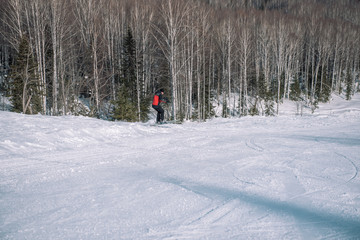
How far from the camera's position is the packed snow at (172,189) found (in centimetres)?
214

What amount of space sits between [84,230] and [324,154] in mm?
5321

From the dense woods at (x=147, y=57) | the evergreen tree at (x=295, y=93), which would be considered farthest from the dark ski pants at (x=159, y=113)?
the evergreen tree at (x=295, y=93)

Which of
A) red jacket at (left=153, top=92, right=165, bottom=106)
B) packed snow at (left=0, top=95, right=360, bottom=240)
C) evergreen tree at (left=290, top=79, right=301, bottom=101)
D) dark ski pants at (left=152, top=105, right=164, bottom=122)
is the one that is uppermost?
evergreen tree at (left=290, top=79, right=301, bottom=101)

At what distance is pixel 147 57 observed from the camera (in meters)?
23.9

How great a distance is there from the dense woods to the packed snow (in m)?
7.60

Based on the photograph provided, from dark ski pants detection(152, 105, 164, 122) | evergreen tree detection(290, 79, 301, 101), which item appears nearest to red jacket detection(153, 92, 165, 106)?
dark ski pants detection(152, 105, 164, 122)

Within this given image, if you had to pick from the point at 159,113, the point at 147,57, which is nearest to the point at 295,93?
the point at 147,57

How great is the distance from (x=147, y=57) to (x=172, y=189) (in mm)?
22625

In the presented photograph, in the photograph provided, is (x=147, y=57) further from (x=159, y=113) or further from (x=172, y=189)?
(x=172, y=189)

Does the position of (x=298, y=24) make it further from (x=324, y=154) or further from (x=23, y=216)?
(x=23, y=216)

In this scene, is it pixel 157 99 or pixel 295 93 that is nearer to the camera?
pixel 157 99

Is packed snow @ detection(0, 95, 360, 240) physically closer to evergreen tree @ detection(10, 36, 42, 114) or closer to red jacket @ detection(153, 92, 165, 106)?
red jacket @ detection(153, 92, 165, 106)

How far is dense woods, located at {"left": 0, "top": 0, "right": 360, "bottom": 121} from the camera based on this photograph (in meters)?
14.2

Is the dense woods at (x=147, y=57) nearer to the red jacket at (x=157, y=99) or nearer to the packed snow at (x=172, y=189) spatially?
the red jacket at (x=157, y=99)
